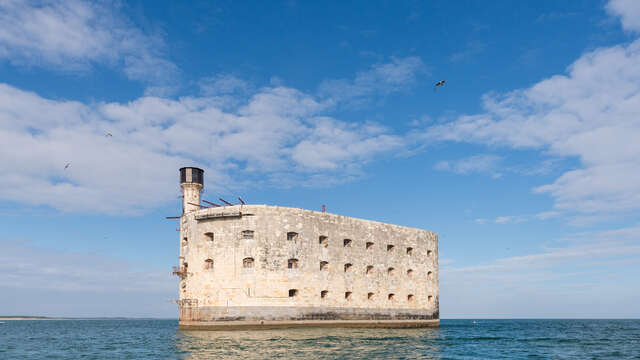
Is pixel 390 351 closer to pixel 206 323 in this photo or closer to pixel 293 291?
pixel 293 291

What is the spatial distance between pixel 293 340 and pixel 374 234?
16495mm

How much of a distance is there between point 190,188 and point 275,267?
416 inches

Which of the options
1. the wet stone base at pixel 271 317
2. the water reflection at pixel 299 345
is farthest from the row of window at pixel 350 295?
the water reflection at pixel 299 345

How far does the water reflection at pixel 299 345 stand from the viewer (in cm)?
2325

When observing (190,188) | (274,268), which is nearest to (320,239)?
(274,268)

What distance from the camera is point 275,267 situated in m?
35.7

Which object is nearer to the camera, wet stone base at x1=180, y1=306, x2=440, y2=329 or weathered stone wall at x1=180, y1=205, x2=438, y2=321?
wet stone base at x1=180, y1=306, x2=440, y2=329

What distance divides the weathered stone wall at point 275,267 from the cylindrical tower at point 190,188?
173cm

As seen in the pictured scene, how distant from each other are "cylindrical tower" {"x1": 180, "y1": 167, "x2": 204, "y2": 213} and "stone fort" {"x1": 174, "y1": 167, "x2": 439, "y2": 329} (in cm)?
8

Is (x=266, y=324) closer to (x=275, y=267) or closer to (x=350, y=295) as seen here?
(x=275, y=267)

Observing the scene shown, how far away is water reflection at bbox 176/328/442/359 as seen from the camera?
23.2 metres

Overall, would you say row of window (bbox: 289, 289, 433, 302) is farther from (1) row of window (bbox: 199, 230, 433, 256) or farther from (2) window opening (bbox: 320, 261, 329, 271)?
(1) row of window (bbox: 199, 230, 433, 256)

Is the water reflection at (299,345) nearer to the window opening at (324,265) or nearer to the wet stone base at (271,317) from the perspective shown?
the wet stone base at (271,317)

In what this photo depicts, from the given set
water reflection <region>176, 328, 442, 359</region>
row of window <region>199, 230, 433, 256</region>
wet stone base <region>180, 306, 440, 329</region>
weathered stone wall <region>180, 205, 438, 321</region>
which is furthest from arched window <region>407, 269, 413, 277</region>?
water reflection <region>176, 328, 442, 359</region>
